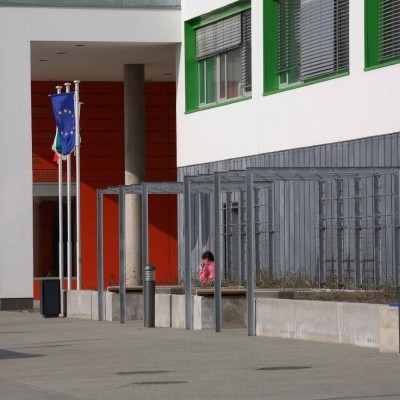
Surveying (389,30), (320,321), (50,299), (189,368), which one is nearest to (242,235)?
(50,299)

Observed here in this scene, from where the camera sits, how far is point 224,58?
3947cm

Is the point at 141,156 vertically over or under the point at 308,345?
over

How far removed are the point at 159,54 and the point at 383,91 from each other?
47.6 ft

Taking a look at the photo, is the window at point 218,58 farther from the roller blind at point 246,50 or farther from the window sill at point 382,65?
the window sill at point 382,65

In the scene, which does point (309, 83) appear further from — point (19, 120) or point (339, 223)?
point (19, 120)

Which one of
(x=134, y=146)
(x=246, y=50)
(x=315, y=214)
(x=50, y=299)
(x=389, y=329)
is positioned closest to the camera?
(x=389, y=329)

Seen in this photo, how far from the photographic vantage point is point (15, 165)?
4019 cm

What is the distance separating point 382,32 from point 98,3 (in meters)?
12.3

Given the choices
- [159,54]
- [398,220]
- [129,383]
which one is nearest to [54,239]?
[159,54]

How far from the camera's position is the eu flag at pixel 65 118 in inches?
1522

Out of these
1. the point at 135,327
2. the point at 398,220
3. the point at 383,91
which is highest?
the point at 383,91

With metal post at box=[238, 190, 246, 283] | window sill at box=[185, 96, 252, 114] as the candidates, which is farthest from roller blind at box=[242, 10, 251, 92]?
metal post at box=[238, 190, 246, 283]

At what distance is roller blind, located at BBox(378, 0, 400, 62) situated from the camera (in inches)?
1166

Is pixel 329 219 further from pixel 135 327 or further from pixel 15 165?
pixel 15 165
